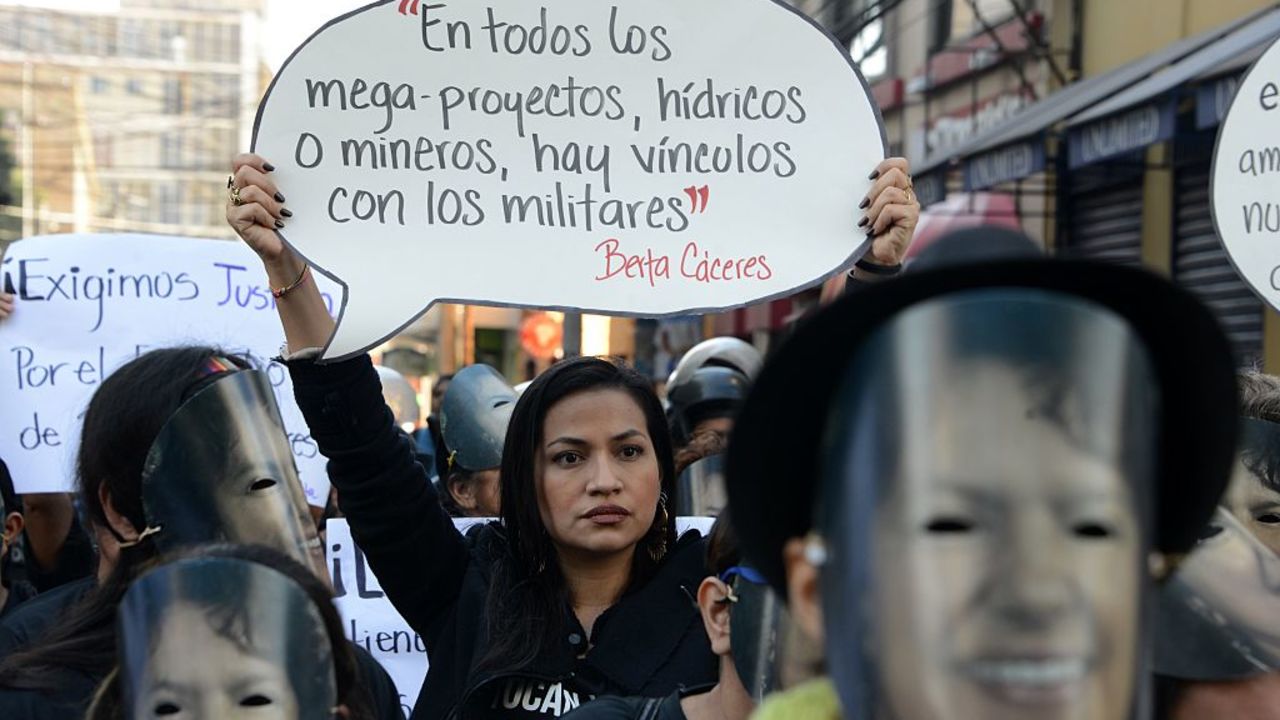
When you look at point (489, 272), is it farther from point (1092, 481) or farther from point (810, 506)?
point (1092, 481)

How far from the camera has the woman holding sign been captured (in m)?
2.99

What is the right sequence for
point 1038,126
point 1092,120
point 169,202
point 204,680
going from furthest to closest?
point 169,202, point 1038,126, point 1092,120, point 204,680

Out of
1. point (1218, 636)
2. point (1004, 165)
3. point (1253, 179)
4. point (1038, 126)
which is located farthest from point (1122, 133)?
point (1218, 636)

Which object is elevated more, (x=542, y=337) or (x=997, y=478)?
(x=542, y=337)

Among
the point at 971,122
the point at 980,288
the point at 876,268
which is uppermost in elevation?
the point at 971,122

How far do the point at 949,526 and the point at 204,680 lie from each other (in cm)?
84

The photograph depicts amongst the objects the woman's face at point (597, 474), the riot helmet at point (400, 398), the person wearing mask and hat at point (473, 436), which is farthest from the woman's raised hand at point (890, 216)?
the riot helmet at point (400, 398)

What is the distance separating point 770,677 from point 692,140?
1324 mm

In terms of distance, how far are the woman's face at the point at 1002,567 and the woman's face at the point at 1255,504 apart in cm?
162

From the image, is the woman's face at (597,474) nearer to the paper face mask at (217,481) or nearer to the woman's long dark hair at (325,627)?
the paper face mask at (217,481)

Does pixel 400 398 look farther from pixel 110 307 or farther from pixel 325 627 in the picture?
pixel 325 627

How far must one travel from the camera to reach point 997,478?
1236 mm

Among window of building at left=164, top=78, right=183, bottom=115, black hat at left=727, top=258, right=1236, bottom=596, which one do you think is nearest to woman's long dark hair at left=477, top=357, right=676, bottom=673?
black hat at left=727, top=258, right=1236, bottom=596

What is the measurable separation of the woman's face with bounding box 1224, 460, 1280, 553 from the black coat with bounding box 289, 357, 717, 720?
0.95 m
